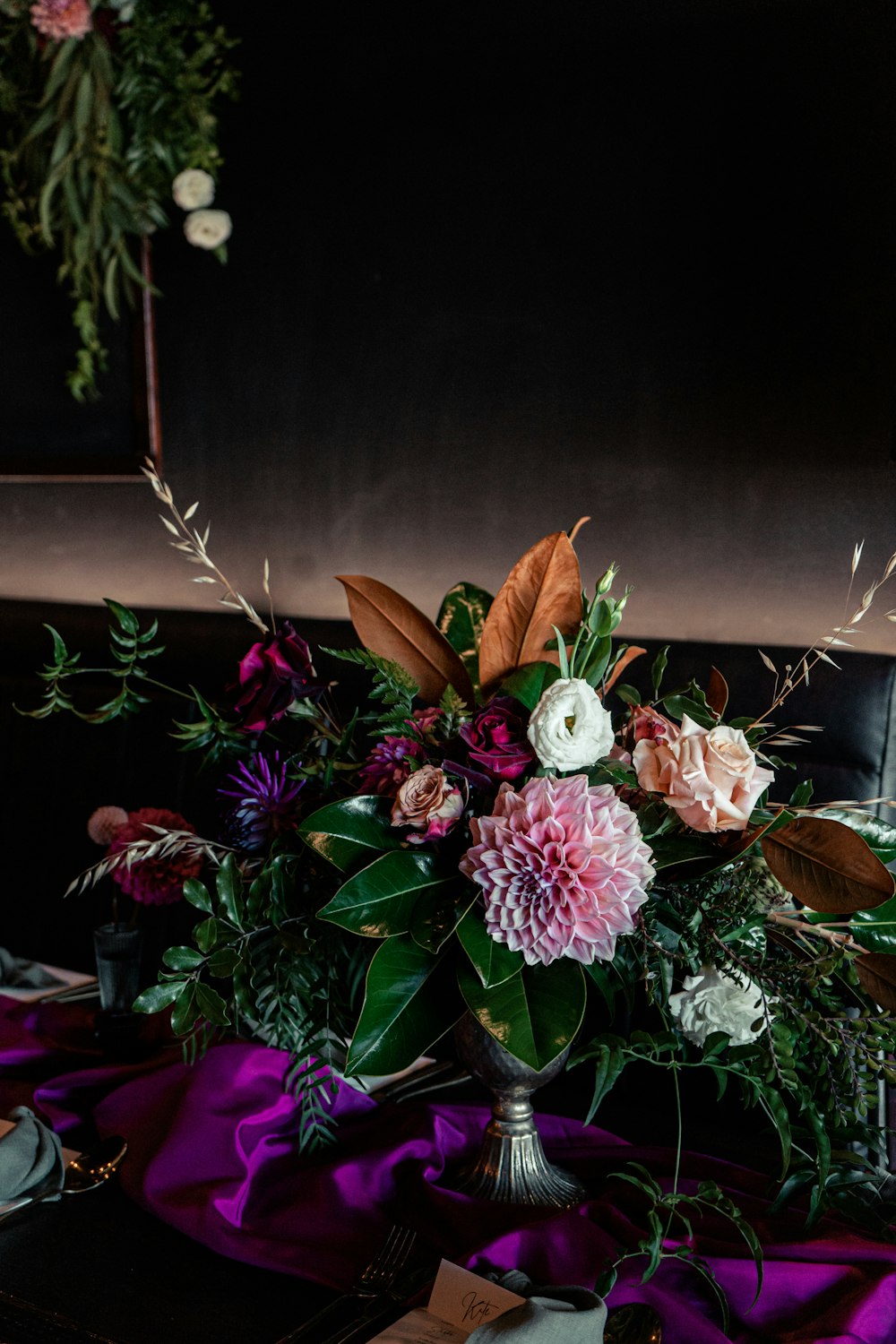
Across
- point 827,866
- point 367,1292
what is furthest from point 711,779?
point 367,1292

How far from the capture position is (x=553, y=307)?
185 centimetres

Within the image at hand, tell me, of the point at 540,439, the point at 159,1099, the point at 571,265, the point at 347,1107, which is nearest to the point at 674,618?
the point at 540,439

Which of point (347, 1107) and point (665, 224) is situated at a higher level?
point (665, 224)

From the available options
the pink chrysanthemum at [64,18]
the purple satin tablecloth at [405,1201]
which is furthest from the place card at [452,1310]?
the pink chrysanthemum at [64,18]

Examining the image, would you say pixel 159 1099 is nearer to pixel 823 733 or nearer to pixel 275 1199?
pixel 275 1199

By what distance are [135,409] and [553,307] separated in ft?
3.08

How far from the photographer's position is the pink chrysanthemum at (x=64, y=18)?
219 cm

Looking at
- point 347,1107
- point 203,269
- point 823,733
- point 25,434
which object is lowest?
point 347,1107

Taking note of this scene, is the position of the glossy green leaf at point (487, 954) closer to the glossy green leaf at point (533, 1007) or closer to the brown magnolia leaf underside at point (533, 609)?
the glossy green leaf at point (533, 1007)

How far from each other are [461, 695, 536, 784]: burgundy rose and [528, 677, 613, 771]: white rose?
3 centimetres

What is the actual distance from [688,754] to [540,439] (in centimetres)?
117

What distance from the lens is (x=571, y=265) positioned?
1.83 meters

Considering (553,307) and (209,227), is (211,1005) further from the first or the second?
(209,227)

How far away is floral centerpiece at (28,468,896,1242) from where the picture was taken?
2.56 ft
